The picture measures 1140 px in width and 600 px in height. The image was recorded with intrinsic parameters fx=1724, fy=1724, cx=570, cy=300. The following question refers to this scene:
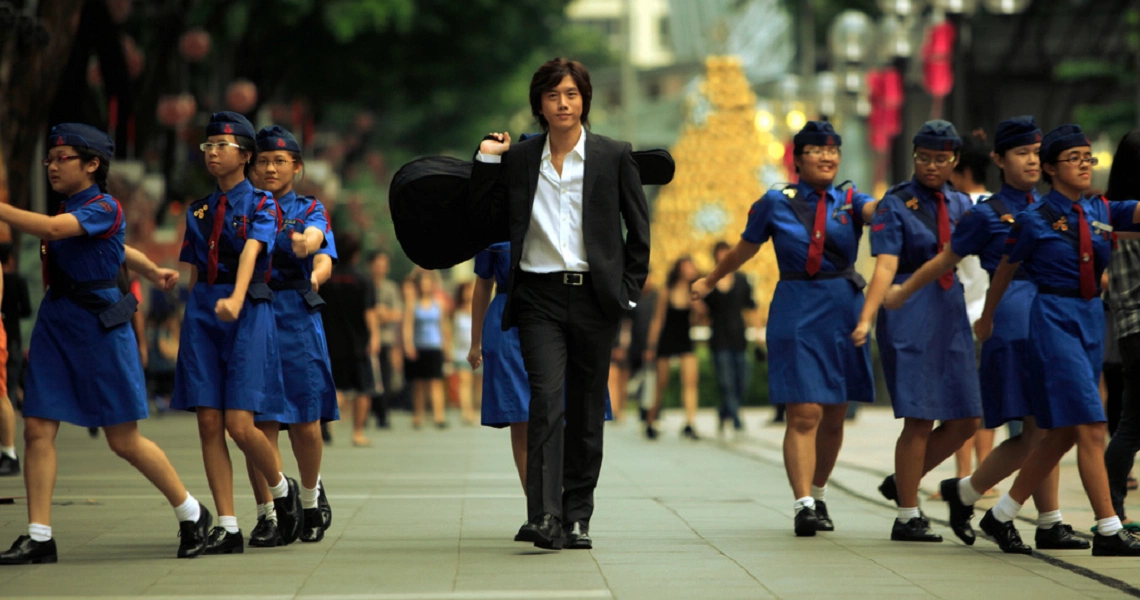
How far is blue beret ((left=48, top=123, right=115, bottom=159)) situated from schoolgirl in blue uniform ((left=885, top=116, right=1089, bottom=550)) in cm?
353

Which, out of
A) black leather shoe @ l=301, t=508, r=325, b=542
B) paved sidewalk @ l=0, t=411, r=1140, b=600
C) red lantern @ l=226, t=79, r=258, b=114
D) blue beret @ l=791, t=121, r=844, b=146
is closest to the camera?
paved sidewalk @ l=0, t=411, r=1140, b=600

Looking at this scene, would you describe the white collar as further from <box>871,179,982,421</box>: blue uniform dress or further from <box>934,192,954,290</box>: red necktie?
<box>934,192,954,290</box>: red necktie

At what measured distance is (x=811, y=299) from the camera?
819cm

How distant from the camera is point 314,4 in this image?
A: 76.8 feet

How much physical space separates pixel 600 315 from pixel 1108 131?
2459 centimetres

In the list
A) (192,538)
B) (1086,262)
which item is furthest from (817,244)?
(192,538)

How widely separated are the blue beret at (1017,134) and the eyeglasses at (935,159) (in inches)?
10.0

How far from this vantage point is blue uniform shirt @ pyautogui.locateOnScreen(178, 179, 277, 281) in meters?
7.34

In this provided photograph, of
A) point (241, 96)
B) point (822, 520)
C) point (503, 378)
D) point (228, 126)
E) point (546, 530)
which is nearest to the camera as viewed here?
point (546, 530)

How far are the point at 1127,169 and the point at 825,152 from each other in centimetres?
139

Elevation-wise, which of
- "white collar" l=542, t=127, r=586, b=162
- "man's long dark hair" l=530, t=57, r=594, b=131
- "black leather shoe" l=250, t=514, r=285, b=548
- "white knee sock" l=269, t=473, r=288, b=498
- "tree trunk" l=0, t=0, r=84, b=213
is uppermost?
"tree trunk" l=0, t=0, r=84, b=213

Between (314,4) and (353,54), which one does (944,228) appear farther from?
(353,54)

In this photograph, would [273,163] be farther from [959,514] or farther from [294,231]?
[959,514]

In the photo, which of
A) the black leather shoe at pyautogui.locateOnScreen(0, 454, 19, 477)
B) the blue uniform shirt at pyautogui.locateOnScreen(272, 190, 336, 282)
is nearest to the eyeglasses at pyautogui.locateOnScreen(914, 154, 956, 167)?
the blue uniform shirt at pyautogui.locateOnScreen(272, 190, 336, 282)
